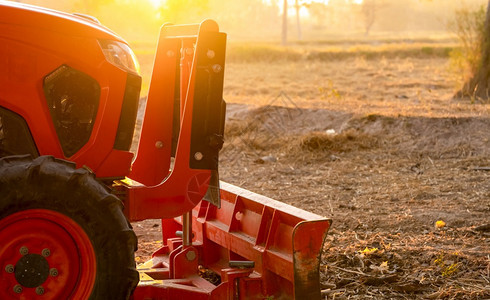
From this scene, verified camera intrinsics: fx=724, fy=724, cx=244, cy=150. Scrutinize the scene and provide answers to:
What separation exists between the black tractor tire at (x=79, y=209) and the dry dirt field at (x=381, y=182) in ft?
5.66

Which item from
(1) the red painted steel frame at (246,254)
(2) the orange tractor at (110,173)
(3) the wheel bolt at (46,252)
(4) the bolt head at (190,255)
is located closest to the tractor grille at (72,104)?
(2) the orange tractor at (110,173)

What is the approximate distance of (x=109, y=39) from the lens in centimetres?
A: 412

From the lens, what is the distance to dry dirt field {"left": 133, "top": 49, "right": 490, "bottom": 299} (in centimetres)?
526

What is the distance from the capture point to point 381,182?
28.0 feet

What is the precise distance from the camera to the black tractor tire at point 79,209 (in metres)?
3.46

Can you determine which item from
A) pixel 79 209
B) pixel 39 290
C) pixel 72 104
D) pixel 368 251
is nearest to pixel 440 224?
pixel 368 251

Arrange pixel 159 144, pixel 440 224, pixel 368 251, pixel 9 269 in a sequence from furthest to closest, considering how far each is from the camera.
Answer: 1. pixel 440 224
2. pixel 368 251
3. pixel 159 144
4. pixel 9 269

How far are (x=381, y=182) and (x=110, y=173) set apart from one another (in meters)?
4.97

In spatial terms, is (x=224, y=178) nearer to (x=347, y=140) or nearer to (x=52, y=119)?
(x=347, y=140)

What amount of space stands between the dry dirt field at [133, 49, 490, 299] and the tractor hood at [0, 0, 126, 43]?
226 centimetres

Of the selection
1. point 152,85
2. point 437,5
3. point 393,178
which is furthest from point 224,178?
point 437,5

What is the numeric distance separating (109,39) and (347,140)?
6873 mm

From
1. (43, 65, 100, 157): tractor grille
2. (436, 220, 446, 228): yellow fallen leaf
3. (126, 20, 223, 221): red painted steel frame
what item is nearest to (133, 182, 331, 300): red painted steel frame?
(126, 20, 223, 221): red painted steel frame

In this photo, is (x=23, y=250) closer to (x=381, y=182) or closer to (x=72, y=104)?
(x=72, y=104)
